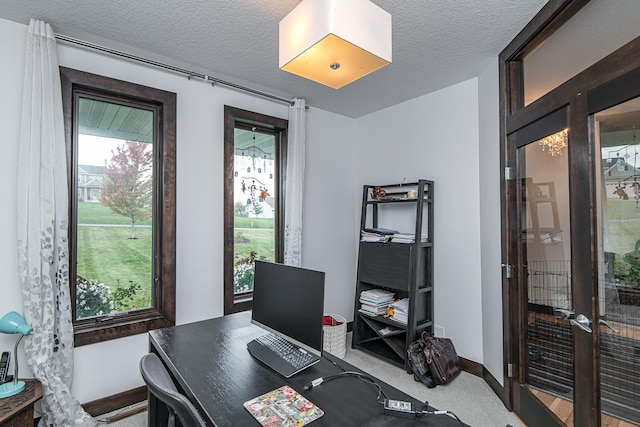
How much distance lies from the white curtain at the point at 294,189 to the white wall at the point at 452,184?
3.53 feet

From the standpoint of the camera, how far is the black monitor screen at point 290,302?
4.40 ft

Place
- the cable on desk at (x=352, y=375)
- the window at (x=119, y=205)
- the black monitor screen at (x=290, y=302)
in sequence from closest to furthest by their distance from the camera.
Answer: the cable on desk at (x=352, y=375) → the black monitor screen at (x=290, y=302) → the window at (x=119, y=205)

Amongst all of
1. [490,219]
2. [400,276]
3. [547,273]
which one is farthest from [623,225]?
[400,276]

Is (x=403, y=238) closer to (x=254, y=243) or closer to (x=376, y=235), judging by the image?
(x=376, y=235)

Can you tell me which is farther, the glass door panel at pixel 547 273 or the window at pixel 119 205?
the window at pixel 119 205

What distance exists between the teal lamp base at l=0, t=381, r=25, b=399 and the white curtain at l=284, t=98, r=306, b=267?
1963 millimetres

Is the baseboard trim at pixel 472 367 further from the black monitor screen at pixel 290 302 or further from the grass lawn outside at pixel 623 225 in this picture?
the black monitor screen at pixel 290 302

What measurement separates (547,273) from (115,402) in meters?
3.04

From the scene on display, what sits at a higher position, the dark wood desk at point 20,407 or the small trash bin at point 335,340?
the dark wood desk at point 20,407

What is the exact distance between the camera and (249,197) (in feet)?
10.4

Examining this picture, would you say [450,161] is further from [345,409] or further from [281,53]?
[345,409]

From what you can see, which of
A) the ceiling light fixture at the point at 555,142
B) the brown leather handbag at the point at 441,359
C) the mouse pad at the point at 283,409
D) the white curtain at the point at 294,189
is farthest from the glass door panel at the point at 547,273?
A: the white curtain at the point at 294,189

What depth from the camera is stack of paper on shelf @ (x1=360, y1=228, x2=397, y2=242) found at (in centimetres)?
318

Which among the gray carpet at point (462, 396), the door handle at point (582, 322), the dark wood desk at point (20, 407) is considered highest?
the door handle at point (582, 322)
